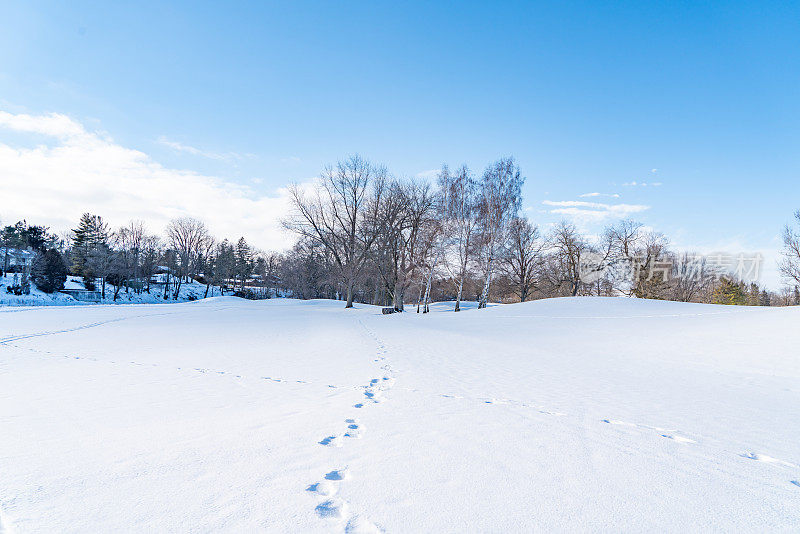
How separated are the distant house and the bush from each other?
4.65 ft

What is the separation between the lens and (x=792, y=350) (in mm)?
7574

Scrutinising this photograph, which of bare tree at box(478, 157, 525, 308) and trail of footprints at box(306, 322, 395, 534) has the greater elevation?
bare tree at box(478, 157, 525, 308)

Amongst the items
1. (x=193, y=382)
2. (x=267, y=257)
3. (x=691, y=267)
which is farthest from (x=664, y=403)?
(x=267, y=257)

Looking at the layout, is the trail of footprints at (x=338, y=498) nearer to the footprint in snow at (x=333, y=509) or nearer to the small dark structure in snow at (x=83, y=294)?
the footprint in snow at (x=333, y=509)

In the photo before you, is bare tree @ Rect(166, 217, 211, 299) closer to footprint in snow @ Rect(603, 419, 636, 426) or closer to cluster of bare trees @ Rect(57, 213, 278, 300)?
cluster of bare trees @ Rect(57, 213, 278, 300)

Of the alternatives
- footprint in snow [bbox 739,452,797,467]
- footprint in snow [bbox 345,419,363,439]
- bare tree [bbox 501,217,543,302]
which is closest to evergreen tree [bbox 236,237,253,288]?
bare tree [bbox 501,217,543,302]

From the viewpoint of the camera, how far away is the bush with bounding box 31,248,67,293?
3098 centimetres

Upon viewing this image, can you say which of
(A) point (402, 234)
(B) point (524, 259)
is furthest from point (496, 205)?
(B) point (524, 259)

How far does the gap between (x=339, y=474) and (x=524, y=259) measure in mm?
31505

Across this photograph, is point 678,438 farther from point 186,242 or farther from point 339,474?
point 186,242

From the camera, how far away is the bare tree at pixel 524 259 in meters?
28.6

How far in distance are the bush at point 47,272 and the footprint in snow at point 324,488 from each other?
142 ft

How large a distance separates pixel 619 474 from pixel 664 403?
A: 9.68ft

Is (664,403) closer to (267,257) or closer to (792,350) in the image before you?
(792,350)
